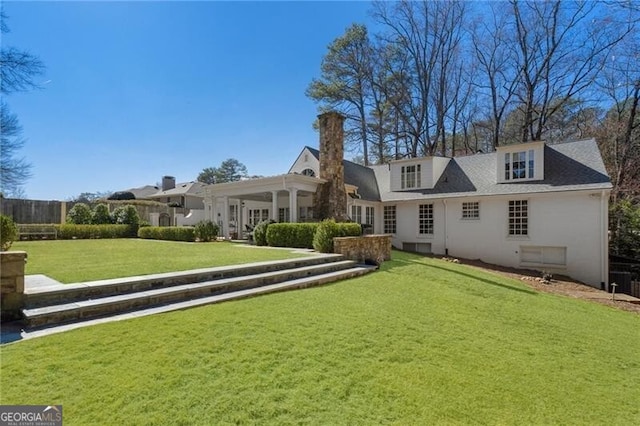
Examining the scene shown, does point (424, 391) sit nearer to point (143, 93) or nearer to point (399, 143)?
point (143, 93)

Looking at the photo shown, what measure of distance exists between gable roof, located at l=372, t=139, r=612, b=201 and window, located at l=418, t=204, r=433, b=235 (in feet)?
2.38

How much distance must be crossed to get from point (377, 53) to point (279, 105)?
38.6 ft

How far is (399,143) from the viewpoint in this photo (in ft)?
87.1

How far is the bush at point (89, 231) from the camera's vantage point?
1778 cm

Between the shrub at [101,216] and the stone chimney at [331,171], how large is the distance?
15097mm

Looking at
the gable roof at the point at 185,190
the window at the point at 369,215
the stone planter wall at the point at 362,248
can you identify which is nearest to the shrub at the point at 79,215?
the gable roof at the point at 185,190

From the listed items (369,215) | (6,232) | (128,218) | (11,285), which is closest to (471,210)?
(369,215)

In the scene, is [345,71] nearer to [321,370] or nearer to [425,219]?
[425,219]

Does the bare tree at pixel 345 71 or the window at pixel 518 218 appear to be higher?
the bare tree at pixel 345 71

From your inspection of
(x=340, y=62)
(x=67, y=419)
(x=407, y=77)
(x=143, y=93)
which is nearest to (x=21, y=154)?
(x=143, y=93)

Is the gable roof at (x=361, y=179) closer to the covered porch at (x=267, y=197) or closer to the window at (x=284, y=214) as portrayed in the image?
the covered porch at (x=267, y=197)

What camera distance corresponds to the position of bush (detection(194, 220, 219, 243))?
16.4 metres

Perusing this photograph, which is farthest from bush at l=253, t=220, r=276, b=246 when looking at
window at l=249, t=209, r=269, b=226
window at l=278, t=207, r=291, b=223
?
window at l=249, t=209, r=269, b=226

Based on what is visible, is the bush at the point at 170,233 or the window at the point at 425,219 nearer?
the window at the point at 425,219
